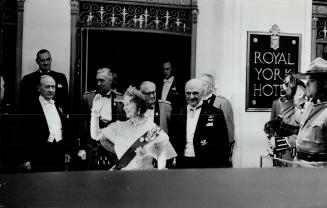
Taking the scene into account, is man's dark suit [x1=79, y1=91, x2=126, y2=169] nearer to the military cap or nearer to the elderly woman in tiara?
the elderly woman in tiara

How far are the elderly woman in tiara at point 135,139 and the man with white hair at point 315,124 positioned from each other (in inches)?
40.7

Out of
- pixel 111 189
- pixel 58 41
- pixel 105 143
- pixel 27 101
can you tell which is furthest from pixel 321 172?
pixel 58 41

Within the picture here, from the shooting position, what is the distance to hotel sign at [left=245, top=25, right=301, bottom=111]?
4.19 meters

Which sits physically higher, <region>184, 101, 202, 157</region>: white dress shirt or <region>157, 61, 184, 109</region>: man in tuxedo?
<region>157, 61, 184, 109</region>: man in tuxedo

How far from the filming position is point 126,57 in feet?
13.6

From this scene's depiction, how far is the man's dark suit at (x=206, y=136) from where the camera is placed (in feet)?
12.1

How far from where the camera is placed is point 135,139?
3.07 m

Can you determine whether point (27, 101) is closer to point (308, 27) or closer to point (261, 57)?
point (261, 57)

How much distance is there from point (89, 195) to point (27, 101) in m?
3.39

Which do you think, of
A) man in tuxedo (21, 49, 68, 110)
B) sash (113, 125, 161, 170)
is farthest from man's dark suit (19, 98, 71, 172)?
sash (113, 125, 161, 170)

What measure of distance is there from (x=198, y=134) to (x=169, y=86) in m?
0.70

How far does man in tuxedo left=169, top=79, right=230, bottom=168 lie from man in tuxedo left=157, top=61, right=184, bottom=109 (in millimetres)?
246

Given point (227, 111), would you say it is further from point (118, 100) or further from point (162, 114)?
point (118, 100)

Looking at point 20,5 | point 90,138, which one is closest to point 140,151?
point 90,138
